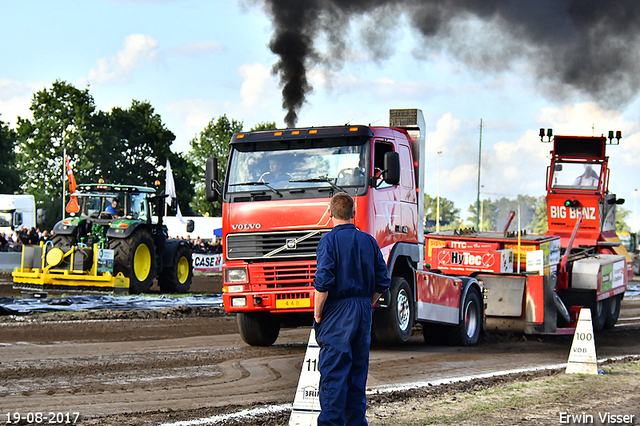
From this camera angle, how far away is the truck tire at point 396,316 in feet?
34.6

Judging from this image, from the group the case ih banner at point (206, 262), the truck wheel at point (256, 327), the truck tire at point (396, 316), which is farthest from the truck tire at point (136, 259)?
the case ih banner at point (206, 262)

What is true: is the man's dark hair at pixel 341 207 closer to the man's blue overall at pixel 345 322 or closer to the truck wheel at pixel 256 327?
the man's blue overall at pixel 345 322

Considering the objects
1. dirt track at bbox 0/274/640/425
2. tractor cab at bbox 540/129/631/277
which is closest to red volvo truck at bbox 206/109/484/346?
dirt track at bbox 0/274/640/425

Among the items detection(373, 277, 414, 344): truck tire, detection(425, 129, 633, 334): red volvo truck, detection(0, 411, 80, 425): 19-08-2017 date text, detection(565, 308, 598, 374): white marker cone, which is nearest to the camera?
detection(0, 411, 80, 425): 19-08-2017 date text

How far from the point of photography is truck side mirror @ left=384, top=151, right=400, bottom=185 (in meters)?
10.1

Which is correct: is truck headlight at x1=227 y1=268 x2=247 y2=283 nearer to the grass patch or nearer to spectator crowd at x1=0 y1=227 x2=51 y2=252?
the grass patch

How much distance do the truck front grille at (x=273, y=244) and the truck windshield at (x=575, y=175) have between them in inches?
394

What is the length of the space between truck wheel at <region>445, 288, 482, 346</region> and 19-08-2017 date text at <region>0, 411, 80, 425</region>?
7357 mm

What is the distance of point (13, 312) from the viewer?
14.3m

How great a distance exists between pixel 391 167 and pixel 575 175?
9765mm

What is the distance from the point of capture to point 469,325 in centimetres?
1280

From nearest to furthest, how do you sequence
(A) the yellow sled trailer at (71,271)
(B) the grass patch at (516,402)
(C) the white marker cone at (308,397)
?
(C) the white marker cone at (308,397) < (B) the grass patch at (516,402) < (A) the yellow sled trailer at (71,271)

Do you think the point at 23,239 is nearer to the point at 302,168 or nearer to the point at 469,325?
the point at 469,325

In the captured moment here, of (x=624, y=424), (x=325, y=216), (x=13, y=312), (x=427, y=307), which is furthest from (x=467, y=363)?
(x=13, y=312)
